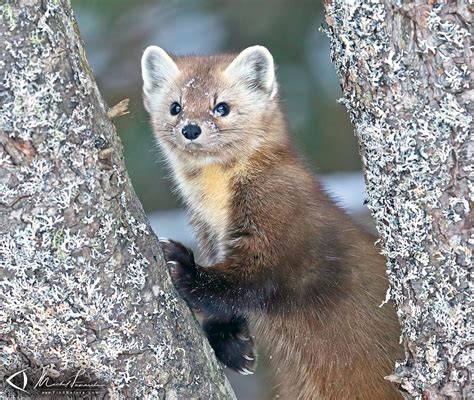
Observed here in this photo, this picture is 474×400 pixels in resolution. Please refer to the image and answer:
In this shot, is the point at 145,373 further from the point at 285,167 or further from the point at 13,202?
the point at 285,167

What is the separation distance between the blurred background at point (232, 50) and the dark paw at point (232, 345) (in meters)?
2.37

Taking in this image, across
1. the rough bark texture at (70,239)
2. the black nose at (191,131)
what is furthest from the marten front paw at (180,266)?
the black nose at (191,131)

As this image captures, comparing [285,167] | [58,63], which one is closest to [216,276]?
[285,167]

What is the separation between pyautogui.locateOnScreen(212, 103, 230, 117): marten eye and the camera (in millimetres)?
3863

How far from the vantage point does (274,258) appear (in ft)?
11.4

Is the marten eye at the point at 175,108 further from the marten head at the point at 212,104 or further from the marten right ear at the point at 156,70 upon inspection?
the marten right ear at the point at 156,70

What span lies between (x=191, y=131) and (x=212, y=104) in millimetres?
225

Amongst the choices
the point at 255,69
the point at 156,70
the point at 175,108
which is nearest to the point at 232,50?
the point at 156,70

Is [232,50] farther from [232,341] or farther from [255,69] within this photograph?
[232,341]

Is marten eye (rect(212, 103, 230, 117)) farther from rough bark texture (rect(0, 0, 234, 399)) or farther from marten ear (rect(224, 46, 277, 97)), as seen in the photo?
rough bark texture (rect(0, 0, 234, 399))

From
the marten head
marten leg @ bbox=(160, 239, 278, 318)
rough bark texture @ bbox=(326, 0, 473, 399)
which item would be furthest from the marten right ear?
rough bark texture @ bbox=(326, 0, 473, 399)

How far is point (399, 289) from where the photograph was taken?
2586mm

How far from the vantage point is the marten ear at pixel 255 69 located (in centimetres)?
395

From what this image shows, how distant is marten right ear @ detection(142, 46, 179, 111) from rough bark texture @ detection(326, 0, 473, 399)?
→ 166 centimetres
